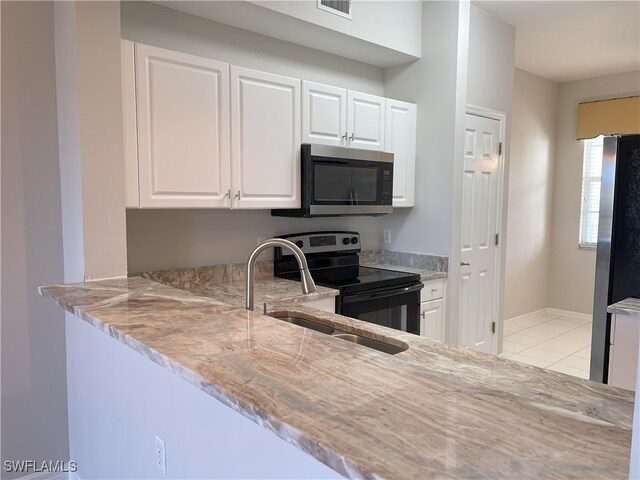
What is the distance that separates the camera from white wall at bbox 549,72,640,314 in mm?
5605

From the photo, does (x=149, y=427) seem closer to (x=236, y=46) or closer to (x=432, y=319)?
(x=236, y=46)

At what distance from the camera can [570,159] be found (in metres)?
5.68

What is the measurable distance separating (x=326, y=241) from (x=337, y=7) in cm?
156

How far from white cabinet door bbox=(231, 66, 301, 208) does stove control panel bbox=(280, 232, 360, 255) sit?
39 centimetres

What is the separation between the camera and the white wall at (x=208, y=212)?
2.56 meters

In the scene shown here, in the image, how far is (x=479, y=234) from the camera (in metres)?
3.98

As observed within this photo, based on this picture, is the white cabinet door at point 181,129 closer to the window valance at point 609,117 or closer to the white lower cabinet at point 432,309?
the white lower cabinet at point 432,309

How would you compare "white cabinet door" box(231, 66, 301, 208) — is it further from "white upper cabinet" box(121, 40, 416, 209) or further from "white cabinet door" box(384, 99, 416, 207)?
"white cabinet door" box(384, 99, 416, 207)

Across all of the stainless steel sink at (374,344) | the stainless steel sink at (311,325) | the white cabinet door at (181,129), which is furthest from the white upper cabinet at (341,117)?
the stainless steel sink at (374,344)

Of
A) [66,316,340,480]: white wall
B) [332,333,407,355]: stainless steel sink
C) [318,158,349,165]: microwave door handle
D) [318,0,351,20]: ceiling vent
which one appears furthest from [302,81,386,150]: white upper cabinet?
[66,316,340,480]: white wall

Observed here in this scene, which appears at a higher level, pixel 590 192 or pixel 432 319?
pixel 590 192

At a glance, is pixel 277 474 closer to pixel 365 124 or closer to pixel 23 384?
pixel 23 384

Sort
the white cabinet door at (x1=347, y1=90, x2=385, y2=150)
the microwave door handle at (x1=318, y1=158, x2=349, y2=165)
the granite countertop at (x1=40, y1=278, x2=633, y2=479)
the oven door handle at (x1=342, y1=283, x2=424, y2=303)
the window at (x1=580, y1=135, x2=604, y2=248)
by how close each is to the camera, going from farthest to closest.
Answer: the window at (x1=580, y1=135, x2=604, y2=248) < the white cabinet door at (x1=347, y1=90, x2=385, y2=150) < the microwave door handle at (x1=318, y1=158, x2=349, y2=165) < the oven door handle at (x1=342, y1=283, x2=424, y2=303) < the granite countertop at (x1=40, y1=278, x2=633, y2=479)

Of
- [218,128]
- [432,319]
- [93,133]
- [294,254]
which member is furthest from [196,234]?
[432,319]
